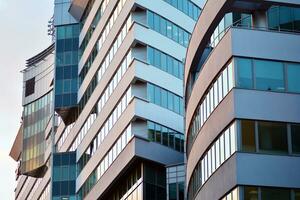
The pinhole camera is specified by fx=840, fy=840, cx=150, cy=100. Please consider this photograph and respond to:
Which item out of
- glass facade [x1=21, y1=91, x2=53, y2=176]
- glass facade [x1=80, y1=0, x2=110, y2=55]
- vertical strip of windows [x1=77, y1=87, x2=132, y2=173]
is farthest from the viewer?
glass facade [x1=21, y1=91, x2=53, y2=176]

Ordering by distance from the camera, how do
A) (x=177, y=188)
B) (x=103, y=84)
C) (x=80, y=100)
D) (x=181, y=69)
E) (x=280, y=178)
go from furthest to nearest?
(x=80, y=100), (x=103, y=84), (x=181, y=69), (x=177, y=188), (x=280, y=178)

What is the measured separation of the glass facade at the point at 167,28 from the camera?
6500 cm

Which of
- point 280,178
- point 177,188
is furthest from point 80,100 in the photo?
point 280,178

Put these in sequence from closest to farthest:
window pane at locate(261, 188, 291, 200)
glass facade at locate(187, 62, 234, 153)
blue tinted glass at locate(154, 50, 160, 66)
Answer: window pane at locate(261, 188, 291, 200) < glass facade at locate(187, 62, 234, 153) < blue tinted glass at locate(154, 50, 160, 66)

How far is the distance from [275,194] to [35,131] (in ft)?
219

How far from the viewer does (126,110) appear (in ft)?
206

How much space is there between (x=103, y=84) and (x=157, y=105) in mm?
9669

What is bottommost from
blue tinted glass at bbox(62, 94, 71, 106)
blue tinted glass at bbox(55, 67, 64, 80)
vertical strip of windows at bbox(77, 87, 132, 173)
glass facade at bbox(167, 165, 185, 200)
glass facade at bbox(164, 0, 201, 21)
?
glass facade at bbox(167, 165, 185, 200)

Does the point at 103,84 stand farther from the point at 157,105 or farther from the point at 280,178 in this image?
the point at 280,178

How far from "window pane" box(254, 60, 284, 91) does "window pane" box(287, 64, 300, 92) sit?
14.3 inches

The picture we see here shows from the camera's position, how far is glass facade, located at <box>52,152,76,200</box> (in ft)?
261

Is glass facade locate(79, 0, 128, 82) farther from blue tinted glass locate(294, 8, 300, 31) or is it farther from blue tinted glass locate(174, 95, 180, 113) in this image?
blue tinted glass locate(294, 8, 300, 31)

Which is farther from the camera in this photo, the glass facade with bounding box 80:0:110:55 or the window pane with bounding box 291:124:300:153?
the glass facade with bounding box 80:0:110:55

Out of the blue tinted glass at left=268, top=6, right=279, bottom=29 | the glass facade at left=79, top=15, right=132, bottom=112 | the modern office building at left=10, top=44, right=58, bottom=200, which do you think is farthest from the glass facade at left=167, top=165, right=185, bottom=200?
the modern office building at left=10, top=44, right=58, bottom=200
